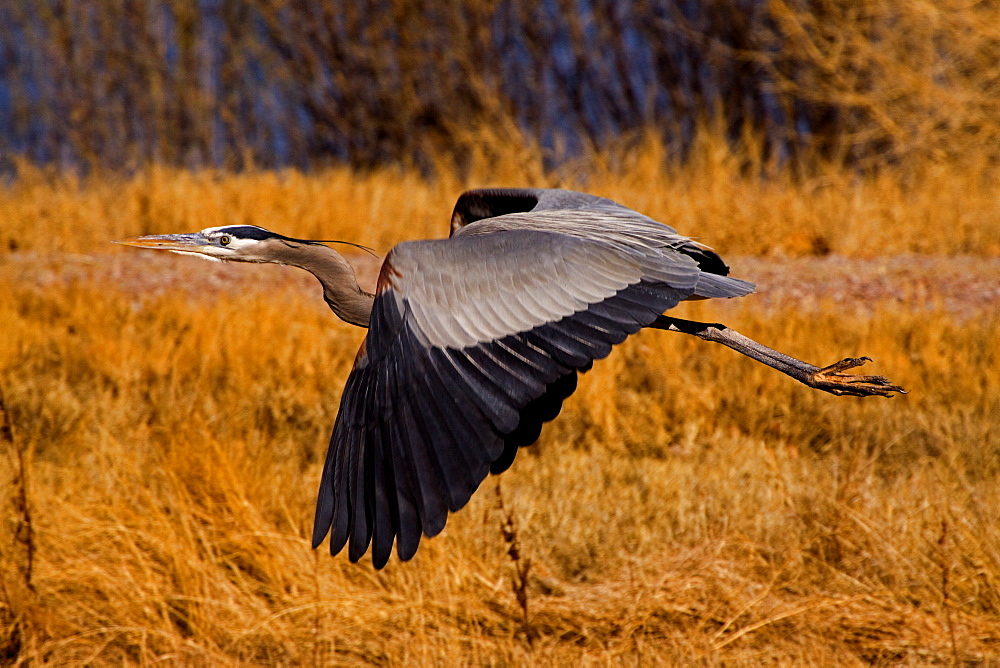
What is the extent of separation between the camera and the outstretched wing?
2.67 metres

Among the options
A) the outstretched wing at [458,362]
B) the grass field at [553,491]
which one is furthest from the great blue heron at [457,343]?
the grass field at [553,491]

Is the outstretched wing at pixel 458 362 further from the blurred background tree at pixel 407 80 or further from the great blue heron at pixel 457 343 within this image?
the blurred background tree at pixel 407 80

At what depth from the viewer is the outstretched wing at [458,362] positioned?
2.67 m

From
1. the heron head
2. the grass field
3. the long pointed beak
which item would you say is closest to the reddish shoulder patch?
the heron head

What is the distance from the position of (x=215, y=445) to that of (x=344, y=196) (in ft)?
17.4

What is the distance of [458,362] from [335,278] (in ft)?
2.32

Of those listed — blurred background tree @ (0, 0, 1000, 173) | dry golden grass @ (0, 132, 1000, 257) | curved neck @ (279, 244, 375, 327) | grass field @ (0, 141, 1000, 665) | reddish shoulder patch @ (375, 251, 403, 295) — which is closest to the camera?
reddish shoulder patch @ (375, 251, 403, 295)

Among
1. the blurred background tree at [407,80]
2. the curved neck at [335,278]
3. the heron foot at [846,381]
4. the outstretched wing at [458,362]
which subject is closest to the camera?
the outstretched wing at [458,362]

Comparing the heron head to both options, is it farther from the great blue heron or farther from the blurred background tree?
the blurred background tree

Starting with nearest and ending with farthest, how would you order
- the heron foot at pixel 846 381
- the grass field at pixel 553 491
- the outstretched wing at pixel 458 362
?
1. the outstretched wing at pixel 458 362
2. the heron foot at pixel 846 381
3. the grass field at pixel 553 491

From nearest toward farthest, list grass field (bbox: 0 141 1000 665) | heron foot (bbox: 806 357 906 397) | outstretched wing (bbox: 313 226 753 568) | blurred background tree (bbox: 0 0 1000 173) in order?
outstretched wing (bbox: 313 226 753 568) → heron foot (bbox: 806 357 906 397) → grass field (bbox: 0 141 1000 665) → blurred background tree (bbox: 0 0 1000 173)

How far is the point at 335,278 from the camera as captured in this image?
3441 millimetres

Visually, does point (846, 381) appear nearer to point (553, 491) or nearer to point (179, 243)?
point (553, 491)

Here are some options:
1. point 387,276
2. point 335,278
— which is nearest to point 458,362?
point 387,276
